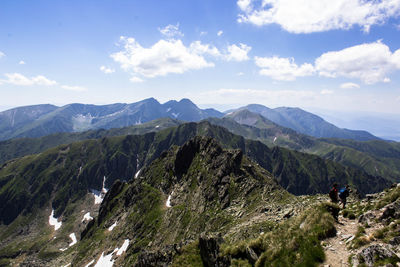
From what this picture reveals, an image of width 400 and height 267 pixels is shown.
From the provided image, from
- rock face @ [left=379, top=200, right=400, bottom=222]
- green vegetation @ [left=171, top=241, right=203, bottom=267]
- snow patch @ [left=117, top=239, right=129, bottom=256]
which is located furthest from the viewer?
snow patch @ [left=117, top=239, right=129, bottom=256]

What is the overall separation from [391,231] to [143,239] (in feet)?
295

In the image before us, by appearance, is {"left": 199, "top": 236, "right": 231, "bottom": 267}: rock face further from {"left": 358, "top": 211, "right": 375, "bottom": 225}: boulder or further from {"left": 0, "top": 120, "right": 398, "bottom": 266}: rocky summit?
{"left": 358, "top": 211, "right": 375, "bottom": 225}: boulder

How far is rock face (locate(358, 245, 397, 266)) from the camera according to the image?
13.8 metres

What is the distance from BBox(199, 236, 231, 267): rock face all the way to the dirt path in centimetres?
1257

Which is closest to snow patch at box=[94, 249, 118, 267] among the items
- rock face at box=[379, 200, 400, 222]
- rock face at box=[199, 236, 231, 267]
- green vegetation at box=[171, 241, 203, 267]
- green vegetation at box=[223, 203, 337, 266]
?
green vegetation at box=[171, 241, 203, 267]

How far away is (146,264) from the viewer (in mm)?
42812

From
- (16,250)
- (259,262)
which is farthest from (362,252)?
(16,250)

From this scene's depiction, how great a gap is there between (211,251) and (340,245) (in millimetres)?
17169

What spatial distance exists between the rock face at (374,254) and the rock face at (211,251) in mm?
15399

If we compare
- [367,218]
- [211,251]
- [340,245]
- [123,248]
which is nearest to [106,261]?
[123,248]

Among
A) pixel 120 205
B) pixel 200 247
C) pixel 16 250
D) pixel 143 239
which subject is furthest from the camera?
pixel 16 250

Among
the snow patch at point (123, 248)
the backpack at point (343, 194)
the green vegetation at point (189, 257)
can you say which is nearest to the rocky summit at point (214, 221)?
the green vegetation at point (189, 257)

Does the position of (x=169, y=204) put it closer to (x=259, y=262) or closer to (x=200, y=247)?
(x=200, y=247)

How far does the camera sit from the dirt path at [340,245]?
52.3ft
